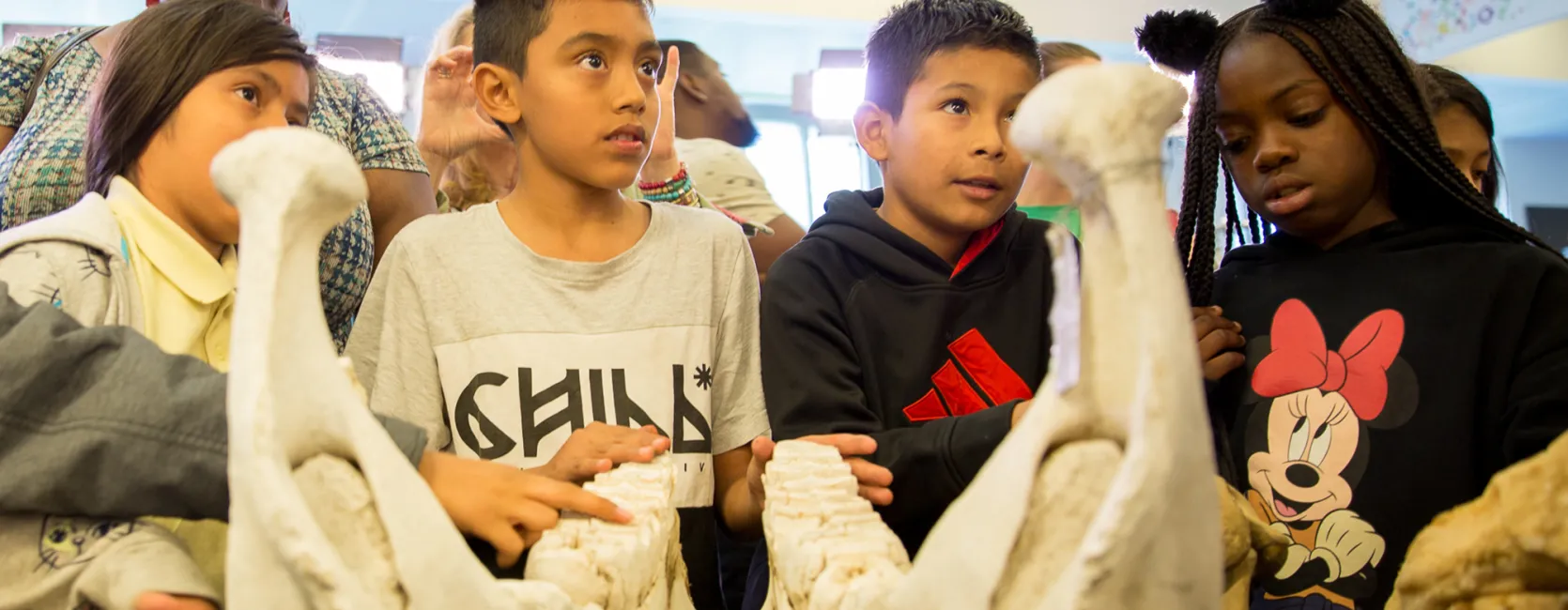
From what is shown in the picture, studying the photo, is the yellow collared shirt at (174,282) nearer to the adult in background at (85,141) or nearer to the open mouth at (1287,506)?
the adult in background at (85,141)

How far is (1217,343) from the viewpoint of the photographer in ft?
4.02

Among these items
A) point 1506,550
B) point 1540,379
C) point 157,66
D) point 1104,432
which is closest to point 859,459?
point 1104,432

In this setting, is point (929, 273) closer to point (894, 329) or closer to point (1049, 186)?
point (894, 329)

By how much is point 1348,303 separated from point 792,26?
3068 millimetres

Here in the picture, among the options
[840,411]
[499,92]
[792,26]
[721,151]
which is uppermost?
[792,26]

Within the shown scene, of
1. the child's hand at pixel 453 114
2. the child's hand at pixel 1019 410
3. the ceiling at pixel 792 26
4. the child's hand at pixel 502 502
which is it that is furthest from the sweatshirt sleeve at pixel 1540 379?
the ceiling at pixel 792 26

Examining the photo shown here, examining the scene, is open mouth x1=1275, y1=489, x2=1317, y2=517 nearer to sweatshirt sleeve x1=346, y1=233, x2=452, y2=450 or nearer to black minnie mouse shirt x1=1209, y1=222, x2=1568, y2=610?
black minnie mouse shirt x1=1209, y1=222, x2=1568, y2=610

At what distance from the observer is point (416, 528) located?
0.59 metres

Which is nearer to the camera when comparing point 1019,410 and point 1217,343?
point 1019,410

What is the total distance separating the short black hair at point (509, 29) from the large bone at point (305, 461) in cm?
61

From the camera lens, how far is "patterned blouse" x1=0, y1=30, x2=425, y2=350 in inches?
48.3

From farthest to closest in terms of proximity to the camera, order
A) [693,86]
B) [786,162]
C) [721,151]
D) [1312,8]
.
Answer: [786,162], [693,86], [721,151], [1312,8]

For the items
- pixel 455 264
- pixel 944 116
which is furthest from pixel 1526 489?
pixel 455 264

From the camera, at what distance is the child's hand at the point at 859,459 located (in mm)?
892
